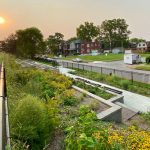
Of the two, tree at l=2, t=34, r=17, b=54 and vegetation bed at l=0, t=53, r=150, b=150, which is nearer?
vegetation bed at l=0, t=53, r=150, b=150

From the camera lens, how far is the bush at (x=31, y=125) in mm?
5730

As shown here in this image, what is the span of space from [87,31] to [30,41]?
67.3m

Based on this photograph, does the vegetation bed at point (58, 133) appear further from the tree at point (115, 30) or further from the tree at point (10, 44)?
the tree at point (115, 30)

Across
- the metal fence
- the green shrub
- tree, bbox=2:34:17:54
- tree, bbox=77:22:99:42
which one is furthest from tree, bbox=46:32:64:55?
the green shrub

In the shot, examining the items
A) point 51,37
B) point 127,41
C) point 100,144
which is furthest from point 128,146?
point 127,41

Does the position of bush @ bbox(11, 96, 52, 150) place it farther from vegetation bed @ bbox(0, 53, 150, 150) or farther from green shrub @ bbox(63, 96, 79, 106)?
green shrub @ bbox(63, 96, 79, 106)

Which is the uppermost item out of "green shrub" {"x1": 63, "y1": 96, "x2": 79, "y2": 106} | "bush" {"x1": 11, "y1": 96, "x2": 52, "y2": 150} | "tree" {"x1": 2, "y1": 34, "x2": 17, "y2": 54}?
"tree" {"x1": 2, "y1": 34, "x2": 17, "y2": 54}

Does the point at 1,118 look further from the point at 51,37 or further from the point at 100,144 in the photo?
the point at 51,37

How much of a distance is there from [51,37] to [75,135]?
120611 millimetres

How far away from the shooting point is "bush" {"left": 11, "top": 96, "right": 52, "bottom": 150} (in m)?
5.73

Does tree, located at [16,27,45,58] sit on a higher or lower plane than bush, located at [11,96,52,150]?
higher

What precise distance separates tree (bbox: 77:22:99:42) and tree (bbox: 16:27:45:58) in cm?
6489

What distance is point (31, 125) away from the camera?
19.6ft

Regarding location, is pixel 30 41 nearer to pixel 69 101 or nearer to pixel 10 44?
pixel 10 44
